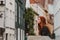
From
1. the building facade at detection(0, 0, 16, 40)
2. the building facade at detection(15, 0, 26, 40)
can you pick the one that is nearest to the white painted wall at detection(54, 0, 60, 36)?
the building facade at detection(15, 0, 26, 40)

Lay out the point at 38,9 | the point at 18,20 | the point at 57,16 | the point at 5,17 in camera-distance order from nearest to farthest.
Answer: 1. the point at 5,17
2. the point at 18,20
3. the point at 57,16
4. the point at 38,9

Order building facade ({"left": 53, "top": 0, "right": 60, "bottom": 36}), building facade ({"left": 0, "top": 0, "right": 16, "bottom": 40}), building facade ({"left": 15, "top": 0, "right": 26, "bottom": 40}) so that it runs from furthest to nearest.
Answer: building facade ({"left": 53, "top": 0, "right": 60, "bottom": 36}) → building facade ({"left": 15, "top": 0, "right": 26, "bottom": 40}) → building facade ({"left": 0, "top": 0, "right": 16, "bottom": 40})

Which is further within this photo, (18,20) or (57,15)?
(57,15)

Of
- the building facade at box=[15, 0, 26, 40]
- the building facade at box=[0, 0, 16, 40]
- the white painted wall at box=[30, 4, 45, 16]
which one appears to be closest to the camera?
the building facade at box=[0, 0, 16, 40]

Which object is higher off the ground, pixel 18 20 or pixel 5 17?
pixel 5 17

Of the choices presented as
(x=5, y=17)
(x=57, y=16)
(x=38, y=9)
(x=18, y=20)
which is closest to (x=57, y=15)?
(x=57, y=16)

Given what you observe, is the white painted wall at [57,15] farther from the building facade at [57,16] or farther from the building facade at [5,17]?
the building facade at [5,17]

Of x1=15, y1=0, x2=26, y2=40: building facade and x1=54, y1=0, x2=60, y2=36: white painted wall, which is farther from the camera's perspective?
x1=54, y1=0, x2=60, y2=36: white painted wall

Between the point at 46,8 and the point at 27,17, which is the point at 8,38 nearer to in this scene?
the point at 27,17

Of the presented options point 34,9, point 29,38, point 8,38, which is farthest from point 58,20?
point 8,38

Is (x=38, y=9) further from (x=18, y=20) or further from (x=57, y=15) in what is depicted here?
(x=18, y=20)

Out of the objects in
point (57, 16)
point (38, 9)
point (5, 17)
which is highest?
point (5, 17)

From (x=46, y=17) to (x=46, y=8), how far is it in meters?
0.81

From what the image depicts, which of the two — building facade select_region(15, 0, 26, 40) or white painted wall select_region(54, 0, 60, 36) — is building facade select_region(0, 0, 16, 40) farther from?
white painted wall select_region(54, 0, 60, 36)
